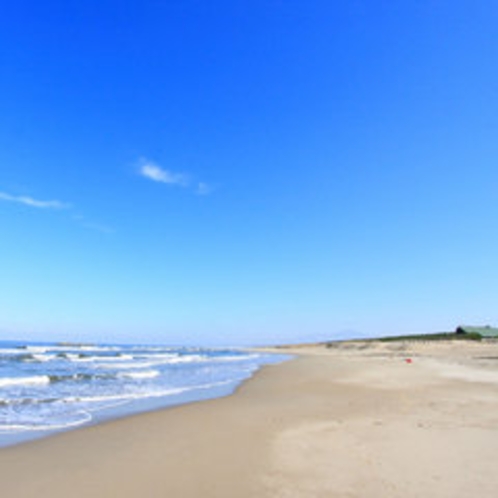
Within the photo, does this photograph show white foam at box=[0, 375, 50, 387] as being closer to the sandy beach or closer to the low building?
the sandy beach

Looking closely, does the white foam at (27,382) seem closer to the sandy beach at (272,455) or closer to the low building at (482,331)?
the sandy beach at (272,455)

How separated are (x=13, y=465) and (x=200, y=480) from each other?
290cm

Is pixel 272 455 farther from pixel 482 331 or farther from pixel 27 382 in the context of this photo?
pixel 482 331

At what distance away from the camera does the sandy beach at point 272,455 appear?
5.61 m

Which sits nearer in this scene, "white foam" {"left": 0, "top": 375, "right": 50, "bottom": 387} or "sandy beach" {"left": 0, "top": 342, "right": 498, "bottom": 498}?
"sandy beach" {"left": 0, "top": 342, "right": 498, "bottom": 498}

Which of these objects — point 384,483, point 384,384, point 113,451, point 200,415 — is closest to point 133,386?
point 200,415

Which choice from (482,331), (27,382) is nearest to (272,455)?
(27,382)

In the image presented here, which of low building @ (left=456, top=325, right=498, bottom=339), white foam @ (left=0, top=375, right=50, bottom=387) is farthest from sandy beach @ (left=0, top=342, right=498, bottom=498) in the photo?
low building @ (left=456, top=325, right=498, bottom=339)

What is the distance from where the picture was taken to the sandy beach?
5.61 m

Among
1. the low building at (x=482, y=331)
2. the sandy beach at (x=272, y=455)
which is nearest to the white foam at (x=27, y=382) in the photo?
the sandy beach at (x=272, y=455)

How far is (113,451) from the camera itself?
7.52 m

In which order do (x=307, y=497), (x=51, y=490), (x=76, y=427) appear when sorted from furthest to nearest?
(x=76, y=427)
(x=51, y=490)
(x=307, y=497)

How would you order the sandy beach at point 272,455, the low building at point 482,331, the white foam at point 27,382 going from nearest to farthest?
the sandy beach at point 272,455 → the white foam at point 27,382 → the low building at point 482,331

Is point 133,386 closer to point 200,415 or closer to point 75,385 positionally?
point 75,385
